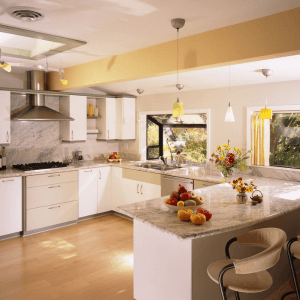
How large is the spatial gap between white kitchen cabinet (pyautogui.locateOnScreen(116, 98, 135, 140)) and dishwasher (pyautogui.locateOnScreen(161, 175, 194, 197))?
62.1 inches

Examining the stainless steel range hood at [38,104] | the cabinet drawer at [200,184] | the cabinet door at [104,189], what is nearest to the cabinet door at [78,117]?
the stainless steel range hood at [38,104]

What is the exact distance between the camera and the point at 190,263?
7.67 ft

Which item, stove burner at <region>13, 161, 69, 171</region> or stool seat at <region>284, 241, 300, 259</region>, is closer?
stool seat at <region>284, 241, 300, 259</region>

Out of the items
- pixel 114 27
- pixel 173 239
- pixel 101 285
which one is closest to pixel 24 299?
pixel 101 285

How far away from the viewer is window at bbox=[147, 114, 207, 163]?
533cm

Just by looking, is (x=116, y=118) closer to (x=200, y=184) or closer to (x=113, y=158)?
(x=113, y=158)

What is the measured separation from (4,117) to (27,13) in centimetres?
269

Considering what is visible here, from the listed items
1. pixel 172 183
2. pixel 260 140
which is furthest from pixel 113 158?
pixel 260 140

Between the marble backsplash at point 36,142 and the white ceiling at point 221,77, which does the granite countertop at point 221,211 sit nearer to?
the white ceiling at point 221,77

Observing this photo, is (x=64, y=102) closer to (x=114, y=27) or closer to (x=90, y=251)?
(x=90, y=251)

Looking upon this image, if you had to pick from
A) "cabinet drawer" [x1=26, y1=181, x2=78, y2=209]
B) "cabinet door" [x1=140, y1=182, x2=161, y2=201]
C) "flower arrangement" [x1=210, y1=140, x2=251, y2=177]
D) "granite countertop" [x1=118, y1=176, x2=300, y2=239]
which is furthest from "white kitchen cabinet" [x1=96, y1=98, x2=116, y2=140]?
"granite countertop" [x1=118, y1=176, x2=300, y2=239]

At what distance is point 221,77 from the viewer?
4.32m

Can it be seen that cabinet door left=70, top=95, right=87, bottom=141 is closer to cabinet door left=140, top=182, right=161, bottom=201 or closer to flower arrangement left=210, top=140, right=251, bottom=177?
cabinet door left=140, top=182, right=161, bottom=201

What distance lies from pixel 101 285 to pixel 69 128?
9.78 ft
